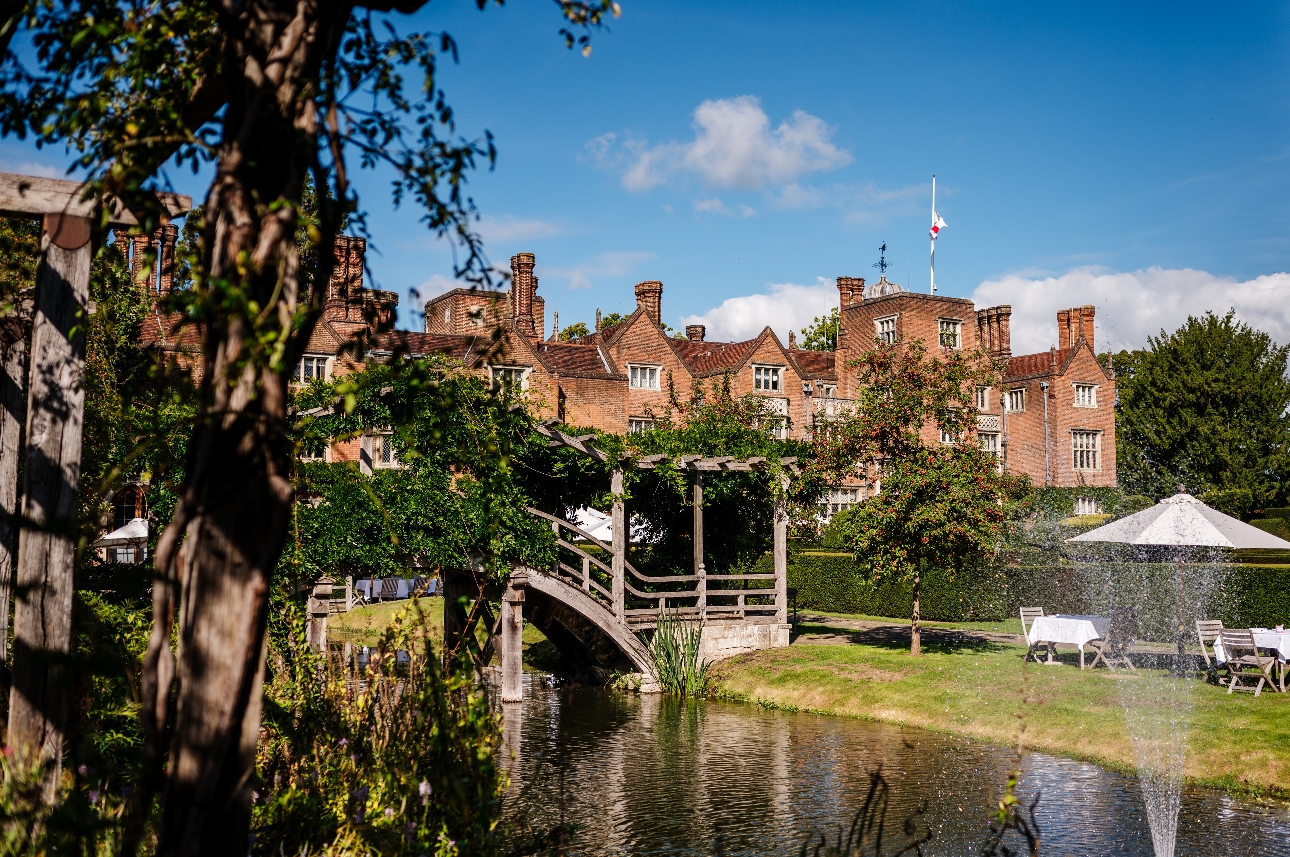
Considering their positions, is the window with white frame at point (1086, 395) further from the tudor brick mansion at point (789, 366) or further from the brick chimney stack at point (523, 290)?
the brick chimney stack at point (523, 290)

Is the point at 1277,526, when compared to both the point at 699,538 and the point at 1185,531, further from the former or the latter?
the point at 699,538

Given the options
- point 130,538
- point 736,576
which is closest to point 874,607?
point 736,576

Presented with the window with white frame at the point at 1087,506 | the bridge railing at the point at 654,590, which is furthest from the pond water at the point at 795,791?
the window with white frame at the point at 1087,506

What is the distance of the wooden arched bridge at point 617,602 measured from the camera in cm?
1909

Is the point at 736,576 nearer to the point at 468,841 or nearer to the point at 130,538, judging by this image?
the point at 130,538

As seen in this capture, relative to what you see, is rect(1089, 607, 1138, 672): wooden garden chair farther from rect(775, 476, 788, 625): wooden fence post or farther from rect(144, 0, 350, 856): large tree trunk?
rect(144, 0, 350, 856): large tree trunk

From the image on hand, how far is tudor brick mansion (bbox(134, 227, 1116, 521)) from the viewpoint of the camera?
39844mm

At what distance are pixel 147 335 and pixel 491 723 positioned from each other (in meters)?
32.3

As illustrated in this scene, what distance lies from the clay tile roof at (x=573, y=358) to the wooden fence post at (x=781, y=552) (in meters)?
20.3

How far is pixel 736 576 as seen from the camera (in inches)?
830

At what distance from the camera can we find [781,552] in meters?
22.3

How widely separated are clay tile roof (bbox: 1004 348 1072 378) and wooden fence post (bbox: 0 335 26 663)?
174ft

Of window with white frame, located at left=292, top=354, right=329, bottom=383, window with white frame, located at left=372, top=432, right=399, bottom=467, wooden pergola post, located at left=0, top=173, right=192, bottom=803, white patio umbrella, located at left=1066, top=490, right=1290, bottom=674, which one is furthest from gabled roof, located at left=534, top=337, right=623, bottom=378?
wooden pergola post, located at left=0, top=173, right=192, bottom=803

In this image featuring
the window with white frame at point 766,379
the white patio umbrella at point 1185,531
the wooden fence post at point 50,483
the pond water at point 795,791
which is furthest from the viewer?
the window with white frame at point 766,379
